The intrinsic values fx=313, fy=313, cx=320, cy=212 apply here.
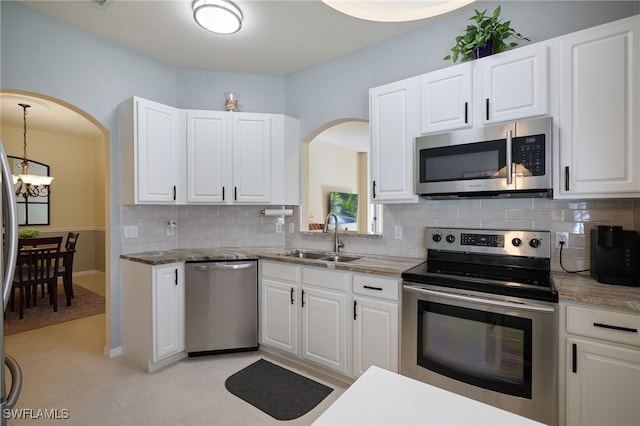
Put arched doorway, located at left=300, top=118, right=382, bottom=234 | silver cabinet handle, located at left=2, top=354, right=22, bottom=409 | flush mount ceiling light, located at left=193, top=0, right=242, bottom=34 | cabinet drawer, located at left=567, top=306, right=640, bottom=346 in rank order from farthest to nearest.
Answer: arched doorway, located at left=300, top=118, right=382, bottom=234
flush mount ceiling light, located at left=193, top=0, right=242, bottom=34
cabinet drawer, located at left=567, top=306, right=640, bottom=346
silver cabinet handle, located at left=2, top=354, right=22, bottom=409

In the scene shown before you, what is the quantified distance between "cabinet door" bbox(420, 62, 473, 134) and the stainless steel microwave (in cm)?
9

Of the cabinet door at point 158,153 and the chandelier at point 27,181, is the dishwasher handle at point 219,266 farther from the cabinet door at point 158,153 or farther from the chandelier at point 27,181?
the chandelier at point 27,181

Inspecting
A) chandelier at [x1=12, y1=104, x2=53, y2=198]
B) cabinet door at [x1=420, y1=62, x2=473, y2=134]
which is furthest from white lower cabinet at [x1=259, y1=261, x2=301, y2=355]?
chandelier at [x1=12, y1=104, x2=53, y2=198]

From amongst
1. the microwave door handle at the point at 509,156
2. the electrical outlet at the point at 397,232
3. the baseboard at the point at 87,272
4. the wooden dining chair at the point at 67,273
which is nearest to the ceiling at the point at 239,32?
the microwave door handle at the point at 509,156

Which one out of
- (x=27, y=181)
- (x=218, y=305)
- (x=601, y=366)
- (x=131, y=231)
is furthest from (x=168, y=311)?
(x=27, y=181)

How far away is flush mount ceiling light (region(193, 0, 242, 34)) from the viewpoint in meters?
2.20

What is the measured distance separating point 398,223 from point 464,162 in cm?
84

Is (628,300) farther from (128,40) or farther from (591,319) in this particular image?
(128,40)

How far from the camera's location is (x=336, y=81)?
3209mm

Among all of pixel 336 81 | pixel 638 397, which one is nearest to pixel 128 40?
pixel 336 81

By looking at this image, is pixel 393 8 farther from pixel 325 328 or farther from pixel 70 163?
pixel 70 163

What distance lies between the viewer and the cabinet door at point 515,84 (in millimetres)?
1866

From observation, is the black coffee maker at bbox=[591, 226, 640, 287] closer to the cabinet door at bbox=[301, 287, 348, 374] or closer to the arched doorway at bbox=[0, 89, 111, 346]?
the cabinet door at bbox=[301, 287, 348, 374]

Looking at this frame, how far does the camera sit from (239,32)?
9.02 feet
